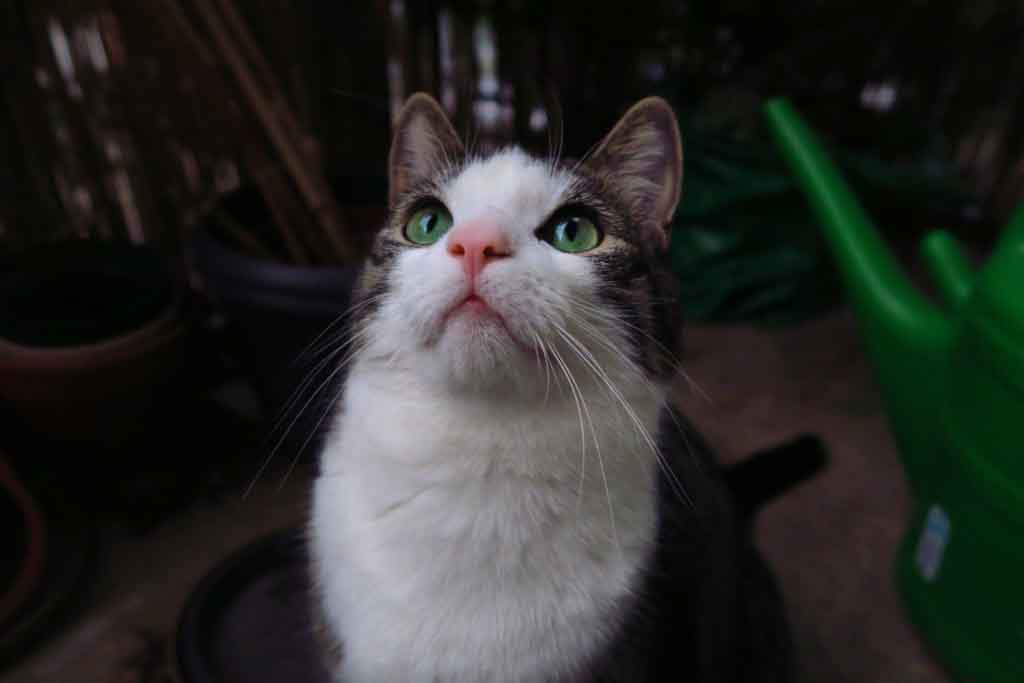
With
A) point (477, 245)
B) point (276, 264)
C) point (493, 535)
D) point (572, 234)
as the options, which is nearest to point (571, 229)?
point (572, 234)

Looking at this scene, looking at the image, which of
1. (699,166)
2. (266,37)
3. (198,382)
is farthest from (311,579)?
(699,166)

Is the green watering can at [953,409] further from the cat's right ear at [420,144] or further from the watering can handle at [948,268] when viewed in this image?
the cat's right ear at [420,144]

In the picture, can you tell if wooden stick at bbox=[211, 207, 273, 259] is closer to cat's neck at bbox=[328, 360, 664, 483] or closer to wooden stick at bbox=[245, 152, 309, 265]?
wooden stick at bbox=[245, 152, 309, 265]

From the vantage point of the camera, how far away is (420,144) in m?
0.70

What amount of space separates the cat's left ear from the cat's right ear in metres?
0.13

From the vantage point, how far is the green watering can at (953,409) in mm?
864

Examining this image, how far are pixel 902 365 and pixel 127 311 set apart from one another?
1.12 metres

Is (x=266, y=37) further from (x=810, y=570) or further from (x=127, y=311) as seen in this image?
(x=810, y=570)

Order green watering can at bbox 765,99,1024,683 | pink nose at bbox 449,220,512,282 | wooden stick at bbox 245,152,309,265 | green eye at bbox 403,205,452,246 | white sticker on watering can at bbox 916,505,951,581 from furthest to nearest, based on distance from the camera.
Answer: wooden stick at bbox 245,152,309,265 → white sticker on watering can at bbox 916,505,951,581 → green watering can at bbox 765,99,1024,683 → green eye at bbox 403,205,452,246 → pink nose at bbox 449,220,512,282

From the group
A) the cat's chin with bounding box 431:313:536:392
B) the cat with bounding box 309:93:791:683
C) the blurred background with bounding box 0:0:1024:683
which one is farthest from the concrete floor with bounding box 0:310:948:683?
the cat's chin with bounding box 431:313:536:392

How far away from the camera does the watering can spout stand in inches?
40.8

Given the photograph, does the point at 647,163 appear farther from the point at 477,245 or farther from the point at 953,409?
the point at 953,409

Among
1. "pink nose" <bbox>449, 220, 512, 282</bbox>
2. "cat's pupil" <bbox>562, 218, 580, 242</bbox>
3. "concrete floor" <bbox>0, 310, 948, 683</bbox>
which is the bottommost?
"concrete floor" <bbox>0, 310, 948, 683</bbox>

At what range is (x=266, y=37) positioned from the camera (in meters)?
1.38
